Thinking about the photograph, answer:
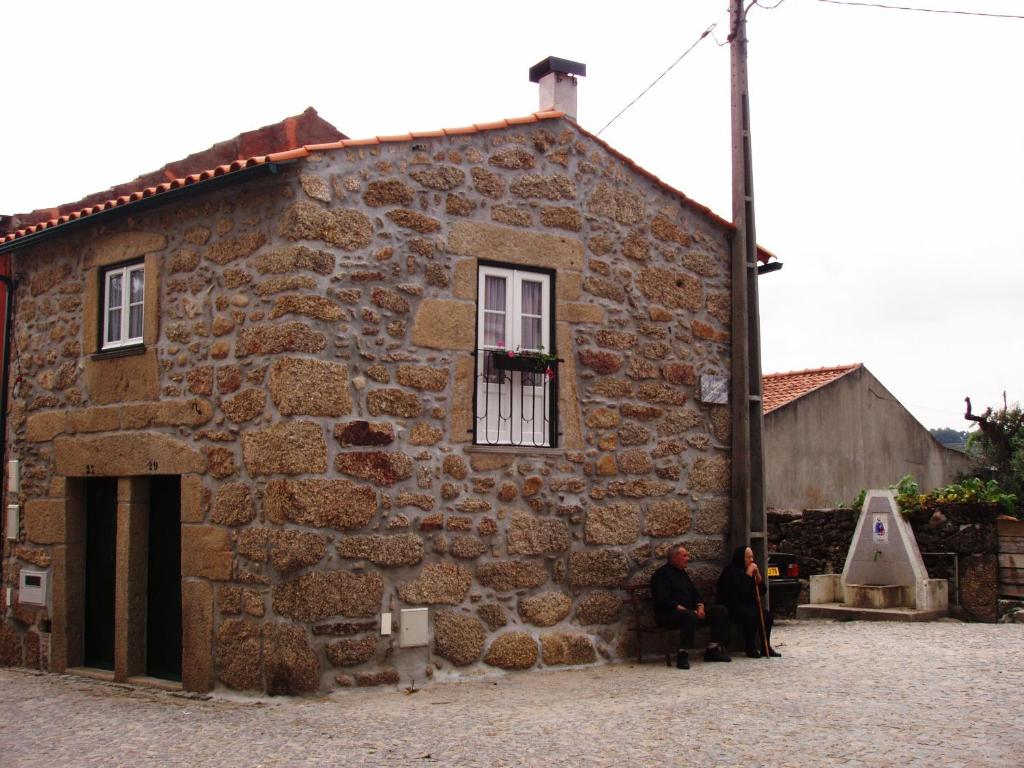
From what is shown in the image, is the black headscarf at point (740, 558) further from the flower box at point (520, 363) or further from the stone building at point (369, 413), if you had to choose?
the flower box at point (520, 363)

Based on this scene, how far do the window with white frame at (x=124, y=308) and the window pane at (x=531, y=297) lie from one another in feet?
10.6

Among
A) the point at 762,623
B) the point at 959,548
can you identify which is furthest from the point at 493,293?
the point at 959,548

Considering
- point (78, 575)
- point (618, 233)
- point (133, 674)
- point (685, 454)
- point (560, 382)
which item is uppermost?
point (618, 233)

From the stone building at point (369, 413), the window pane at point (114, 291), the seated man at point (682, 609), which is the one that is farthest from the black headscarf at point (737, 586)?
the window pane at point (114, 291)

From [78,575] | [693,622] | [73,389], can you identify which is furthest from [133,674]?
[693,622]

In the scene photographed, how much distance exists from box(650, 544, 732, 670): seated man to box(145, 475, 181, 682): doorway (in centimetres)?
390

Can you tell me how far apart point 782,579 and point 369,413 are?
18.9ft

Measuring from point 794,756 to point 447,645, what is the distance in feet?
9.76

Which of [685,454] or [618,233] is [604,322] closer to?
[618,233]

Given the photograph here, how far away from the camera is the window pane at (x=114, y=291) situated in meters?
9.42

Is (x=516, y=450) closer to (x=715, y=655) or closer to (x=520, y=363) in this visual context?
(x=520, y=363)

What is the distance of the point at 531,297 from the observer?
28.8 ft

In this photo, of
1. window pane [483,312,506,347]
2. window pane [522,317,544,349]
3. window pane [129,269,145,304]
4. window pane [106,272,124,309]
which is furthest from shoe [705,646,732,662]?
window pane [106,272,124,309]

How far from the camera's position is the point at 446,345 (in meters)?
8.19
